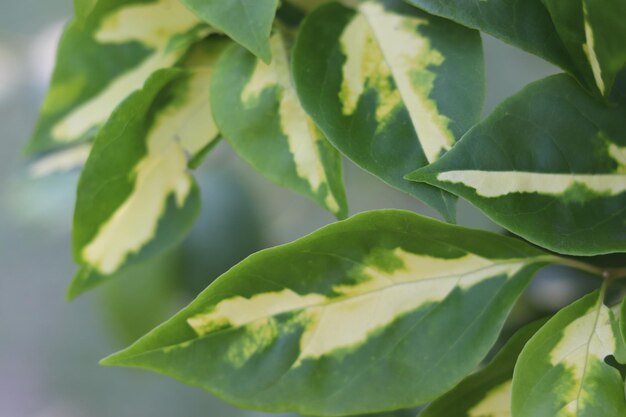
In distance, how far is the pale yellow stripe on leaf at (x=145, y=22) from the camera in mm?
534

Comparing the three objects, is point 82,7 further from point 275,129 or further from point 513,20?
point 513,20

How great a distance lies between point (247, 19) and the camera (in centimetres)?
39

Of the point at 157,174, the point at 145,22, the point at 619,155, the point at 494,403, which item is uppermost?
the point at 145,22

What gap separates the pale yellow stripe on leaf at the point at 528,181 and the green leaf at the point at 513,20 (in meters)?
0.06

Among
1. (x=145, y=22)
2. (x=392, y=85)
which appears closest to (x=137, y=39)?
(x=145, y=22)

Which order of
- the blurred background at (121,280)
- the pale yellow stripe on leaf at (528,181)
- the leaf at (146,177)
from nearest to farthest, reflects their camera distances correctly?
the pale yellow stripe on leaf at (528,181) → the leaf at (146,177) → the blurred background at (121,280)

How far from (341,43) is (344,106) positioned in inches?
2.2

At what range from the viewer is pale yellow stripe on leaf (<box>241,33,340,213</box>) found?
0.43 m

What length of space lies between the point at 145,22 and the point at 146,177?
0.12 metres

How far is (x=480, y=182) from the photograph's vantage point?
1.19 feet

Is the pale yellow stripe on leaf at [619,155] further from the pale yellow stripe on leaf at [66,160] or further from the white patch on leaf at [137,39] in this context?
the pale yellow stripe on leaf at [66,160]

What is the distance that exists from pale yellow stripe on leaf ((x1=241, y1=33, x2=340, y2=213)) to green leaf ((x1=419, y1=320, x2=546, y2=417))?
135mm

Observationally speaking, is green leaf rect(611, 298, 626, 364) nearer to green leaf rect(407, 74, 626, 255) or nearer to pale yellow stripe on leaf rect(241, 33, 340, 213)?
green leaf rect(407, 74, 626, 255)

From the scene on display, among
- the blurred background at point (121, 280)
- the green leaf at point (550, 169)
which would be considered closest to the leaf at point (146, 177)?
the blurred background at point (121, 280)
